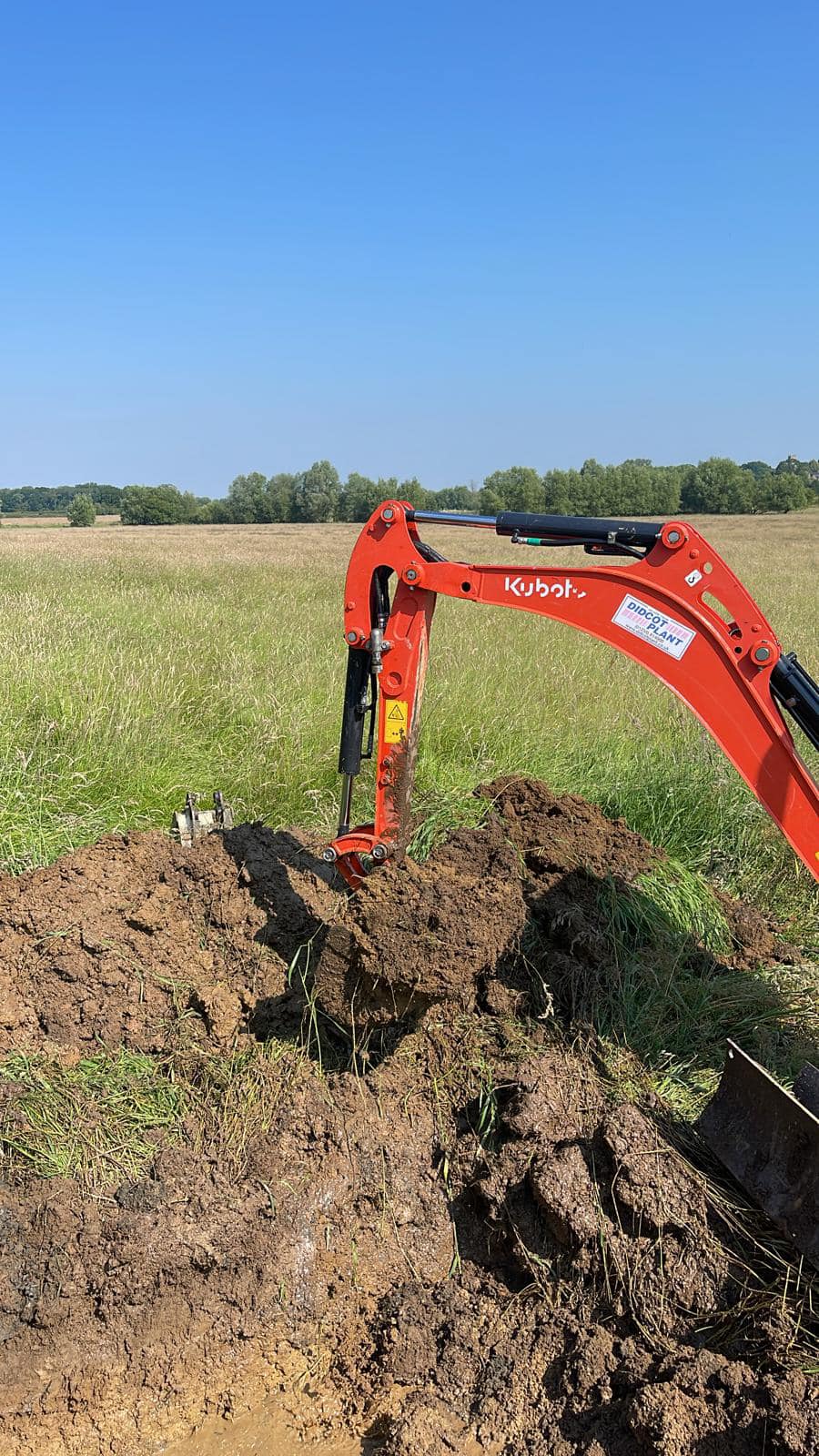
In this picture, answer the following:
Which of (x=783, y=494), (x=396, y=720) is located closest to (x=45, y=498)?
(x=783, y=494)

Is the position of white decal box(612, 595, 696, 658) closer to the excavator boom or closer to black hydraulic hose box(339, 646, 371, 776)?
the excavator boom

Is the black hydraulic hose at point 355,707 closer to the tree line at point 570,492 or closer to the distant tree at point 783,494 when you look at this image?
the tree line at point 570,492

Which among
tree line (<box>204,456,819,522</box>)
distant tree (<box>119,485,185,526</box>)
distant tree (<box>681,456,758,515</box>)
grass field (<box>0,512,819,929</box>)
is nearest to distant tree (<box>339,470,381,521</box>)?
tree line (<box>204,456,819,522</box>)

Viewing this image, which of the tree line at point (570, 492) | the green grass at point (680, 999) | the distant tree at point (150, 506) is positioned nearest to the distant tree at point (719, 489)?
the tree line at point (570, 492)

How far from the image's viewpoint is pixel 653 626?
3.23 meters

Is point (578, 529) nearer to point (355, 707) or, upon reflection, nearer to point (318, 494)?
point (355, 707)

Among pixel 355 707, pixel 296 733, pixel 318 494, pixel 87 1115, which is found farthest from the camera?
pixel 318 494

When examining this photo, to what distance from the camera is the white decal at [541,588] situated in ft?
10.9

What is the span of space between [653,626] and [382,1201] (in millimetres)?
2244

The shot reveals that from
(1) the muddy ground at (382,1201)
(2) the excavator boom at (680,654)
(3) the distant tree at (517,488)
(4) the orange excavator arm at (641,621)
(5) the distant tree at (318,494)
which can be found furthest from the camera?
(5) the distant tree at (318,494)

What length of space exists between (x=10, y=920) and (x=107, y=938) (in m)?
0.42

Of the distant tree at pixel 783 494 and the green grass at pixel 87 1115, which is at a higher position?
the distant tree at pixel 783 494

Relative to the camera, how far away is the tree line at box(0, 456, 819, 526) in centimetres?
5369

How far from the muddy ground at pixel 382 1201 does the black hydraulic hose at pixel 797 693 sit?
1.24m
